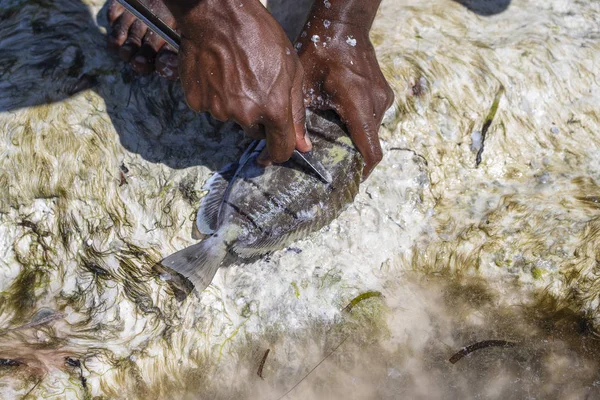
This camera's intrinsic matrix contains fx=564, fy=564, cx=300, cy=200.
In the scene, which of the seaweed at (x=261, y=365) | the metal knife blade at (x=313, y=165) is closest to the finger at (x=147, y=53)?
the metal knife blade at (x=313, y=165)

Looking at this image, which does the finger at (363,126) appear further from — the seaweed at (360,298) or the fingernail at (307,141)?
the seaweed at (360,298)

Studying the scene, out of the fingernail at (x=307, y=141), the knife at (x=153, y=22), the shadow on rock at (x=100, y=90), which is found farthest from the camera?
the shadow on rock at (x=100, y=90)

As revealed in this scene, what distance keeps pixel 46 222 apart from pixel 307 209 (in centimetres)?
169

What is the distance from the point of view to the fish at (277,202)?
339cm

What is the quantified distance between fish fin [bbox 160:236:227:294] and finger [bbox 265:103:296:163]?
2.21ft

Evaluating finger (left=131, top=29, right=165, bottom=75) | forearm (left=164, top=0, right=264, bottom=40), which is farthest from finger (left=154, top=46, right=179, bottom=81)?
forearm (left=164, top=0, right=264, bottom=40)

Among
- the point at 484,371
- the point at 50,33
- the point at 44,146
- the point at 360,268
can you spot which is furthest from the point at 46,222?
the point at 484,371

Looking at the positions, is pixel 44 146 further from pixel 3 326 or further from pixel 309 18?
pixel 309 18

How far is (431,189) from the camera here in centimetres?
399

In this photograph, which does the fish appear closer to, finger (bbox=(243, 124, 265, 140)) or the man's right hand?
finger (bbox=(243, 124, 265, 140))

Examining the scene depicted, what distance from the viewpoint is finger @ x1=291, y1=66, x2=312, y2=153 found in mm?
2957

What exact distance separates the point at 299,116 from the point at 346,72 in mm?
528

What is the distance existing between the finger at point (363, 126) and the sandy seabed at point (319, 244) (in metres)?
0.46

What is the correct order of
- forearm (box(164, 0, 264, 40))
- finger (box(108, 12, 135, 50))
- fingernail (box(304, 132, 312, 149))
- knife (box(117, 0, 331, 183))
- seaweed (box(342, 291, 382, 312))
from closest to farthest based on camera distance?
forearm (box(164, 0, 264, 40))
knife (box(117, 0, 331, 183))
fingernail (box(304, 132, 312, 149))
seaweed (box(342, 291, 382, 312))
finger (box(108, 12, 135, 50))
